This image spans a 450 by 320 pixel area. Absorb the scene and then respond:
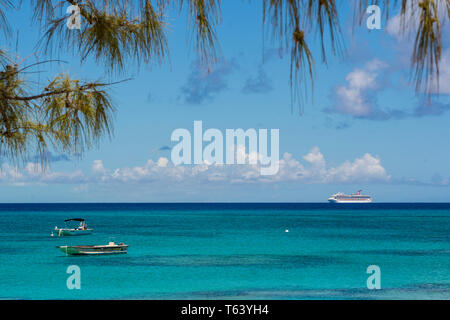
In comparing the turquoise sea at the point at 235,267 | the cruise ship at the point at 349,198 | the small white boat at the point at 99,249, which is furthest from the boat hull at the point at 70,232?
the cruise ship at the point at 349,198

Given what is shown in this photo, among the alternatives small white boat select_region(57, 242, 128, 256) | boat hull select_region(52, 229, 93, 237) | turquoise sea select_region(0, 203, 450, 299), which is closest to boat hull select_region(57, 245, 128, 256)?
small white boat select_region(57, 242, 128, 256)

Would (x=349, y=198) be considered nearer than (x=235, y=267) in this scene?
No

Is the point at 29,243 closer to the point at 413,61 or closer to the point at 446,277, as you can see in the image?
the point at 446,277

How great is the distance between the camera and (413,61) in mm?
1524

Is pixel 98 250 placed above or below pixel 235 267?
above

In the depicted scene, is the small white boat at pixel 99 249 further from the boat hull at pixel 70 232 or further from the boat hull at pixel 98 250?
the boat hull at pixel 70 232

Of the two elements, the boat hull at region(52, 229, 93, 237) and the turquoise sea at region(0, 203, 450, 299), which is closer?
the turquoise sea at region(0, 203, 450, 299)

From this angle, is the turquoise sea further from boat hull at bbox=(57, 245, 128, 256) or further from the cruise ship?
the cruise ship

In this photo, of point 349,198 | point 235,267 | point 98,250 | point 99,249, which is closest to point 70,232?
point 98,250

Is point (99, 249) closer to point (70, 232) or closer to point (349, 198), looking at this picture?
point (70, 232)

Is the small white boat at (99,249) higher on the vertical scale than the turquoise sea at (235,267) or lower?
higher

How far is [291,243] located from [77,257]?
18193 mm

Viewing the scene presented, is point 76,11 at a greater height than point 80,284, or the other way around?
point 76,11
